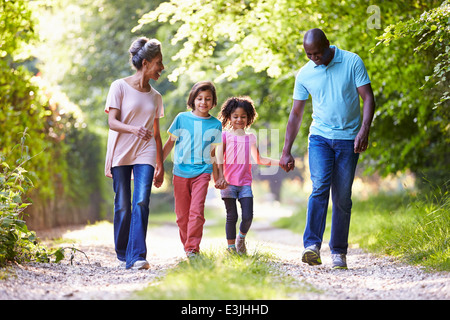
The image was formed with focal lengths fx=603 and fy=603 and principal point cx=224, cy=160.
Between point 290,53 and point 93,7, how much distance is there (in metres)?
9.44

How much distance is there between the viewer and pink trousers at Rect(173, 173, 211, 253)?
5254 mm

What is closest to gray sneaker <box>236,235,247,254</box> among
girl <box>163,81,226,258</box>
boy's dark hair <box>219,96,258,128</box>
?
girl <box>163,81,226,258</box>

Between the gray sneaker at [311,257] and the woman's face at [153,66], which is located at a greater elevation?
the woman's face at [153,66]

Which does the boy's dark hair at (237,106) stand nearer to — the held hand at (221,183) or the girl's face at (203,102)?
the girl's face at (203,102)

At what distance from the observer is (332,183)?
213 inches

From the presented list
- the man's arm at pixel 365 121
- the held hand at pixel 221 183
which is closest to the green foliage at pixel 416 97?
the man's arm at pixel 365 121

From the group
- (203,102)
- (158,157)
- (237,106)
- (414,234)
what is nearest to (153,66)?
(203,102)

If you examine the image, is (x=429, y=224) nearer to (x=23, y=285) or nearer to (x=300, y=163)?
(x=23, y=285)

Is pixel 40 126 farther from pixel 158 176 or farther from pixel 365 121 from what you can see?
pixel 365 121

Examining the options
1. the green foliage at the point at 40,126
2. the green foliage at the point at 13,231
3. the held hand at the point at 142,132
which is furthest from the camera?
the green foliage at the point at 40,126

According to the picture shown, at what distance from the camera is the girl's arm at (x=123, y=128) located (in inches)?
196

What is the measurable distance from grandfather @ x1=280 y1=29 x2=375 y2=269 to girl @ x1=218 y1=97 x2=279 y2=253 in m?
0.54

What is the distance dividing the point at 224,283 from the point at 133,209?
1.91 meters

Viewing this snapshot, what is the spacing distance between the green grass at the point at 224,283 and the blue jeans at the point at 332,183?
896 millimetres
